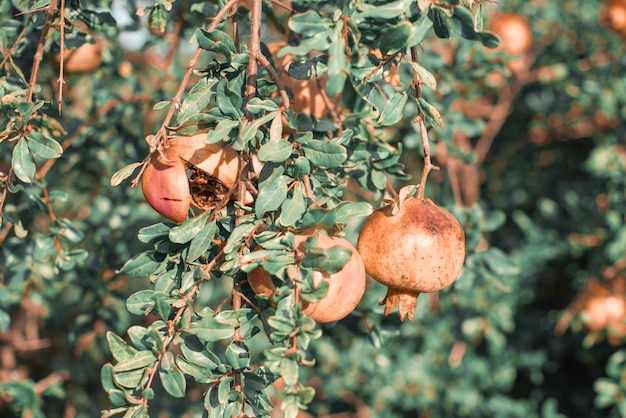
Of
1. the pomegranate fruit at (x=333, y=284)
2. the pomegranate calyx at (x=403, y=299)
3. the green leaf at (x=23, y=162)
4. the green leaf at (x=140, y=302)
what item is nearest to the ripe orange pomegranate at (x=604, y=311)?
the pomegranate calyx at (x=403, y=299)

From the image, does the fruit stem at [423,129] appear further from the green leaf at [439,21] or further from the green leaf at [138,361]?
the green leaf at [138,361]

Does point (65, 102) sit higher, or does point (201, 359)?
point (201, 359)

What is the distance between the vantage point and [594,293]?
5.62ft

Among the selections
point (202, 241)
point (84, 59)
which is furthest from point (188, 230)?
point (84, 59)

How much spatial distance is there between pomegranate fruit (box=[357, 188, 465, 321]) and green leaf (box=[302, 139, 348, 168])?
80 millimetres

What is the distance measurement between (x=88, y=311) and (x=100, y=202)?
0.23 meters

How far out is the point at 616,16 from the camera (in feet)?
5.20

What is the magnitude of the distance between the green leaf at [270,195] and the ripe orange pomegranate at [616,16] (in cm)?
129

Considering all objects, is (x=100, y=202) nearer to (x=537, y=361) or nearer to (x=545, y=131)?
(x=537, y=361)

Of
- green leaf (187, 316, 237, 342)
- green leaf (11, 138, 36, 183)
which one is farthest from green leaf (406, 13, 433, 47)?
green leaf (11, 138, 36, 183)

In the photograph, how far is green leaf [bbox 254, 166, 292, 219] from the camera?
630 millimetres

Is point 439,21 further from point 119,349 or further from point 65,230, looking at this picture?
point 65,230

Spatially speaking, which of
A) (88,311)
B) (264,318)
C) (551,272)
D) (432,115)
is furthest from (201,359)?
(551,272)

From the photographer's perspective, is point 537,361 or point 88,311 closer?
point 88,311
